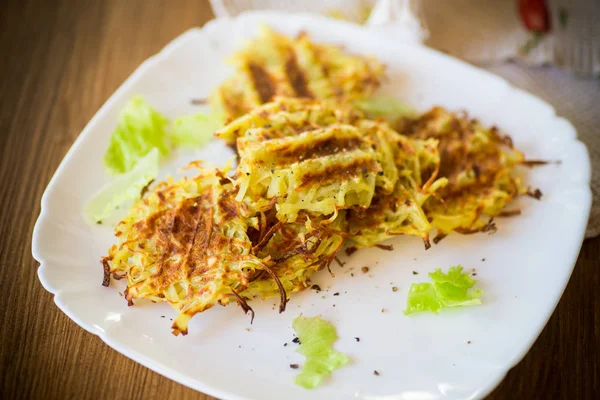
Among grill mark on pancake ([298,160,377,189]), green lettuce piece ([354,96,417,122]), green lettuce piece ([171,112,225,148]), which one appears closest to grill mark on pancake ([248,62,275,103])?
green lettuce piece ([171,112,225,148])

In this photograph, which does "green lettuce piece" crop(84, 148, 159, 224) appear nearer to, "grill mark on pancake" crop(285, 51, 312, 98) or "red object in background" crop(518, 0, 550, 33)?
"grill mark on pancake" crop(285, 51, 312, 98)

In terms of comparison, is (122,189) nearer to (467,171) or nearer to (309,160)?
(309,160)

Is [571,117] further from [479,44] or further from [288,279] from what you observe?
[288,279]

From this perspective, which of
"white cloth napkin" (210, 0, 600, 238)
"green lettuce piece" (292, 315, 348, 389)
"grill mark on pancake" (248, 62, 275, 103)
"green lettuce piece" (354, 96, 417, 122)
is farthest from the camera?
"white cloth napkin" (210, 0, 600, 238)

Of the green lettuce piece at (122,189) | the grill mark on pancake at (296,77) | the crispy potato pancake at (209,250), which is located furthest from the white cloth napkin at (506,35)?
the crispy potato pancake at (209,250)

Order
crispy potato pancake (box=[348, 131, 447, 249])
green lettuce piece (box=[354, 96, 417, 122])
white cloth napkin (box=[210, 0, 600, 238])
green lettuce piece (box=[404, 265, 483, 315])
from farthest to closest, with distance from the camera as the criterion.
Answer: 1. white cloth napkin (box=[210, 0, 600, 238])
2. green lettuce piece (box=[354, 96, 417, 122])
3. crispy potato pancake (box=[348, 131, 447, 249])
4. green lettuce piece (box=[404, 265, 483, 315])

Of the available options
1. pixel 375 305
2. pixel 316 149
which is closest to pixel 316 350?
pixel 375 305

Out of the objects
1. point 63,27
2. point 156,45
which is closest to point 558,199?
point 156,45

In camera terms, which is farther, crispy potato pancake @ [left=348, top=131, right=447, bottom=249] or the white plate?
crispy potato pancake @ [left=348, top=131, right=447, bottom=249]
